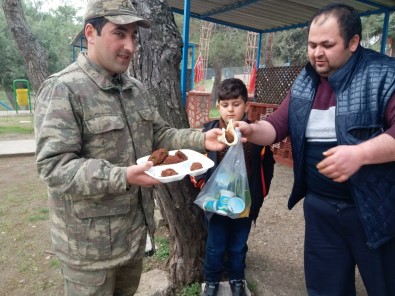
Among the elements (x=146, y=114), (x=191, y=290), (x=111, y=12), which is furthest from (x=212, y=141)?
(x=191, y=290)

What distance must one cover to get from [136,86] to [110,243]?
94 centimetres

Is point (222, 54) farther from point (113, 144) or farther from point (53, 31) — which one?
point (113, 144)

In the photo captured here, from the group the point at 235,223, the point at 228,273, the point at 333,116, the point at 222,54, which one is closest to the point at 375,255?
A: the point at 333,116

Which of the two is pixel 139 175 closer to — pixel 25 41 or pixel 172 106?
pixel 172 106

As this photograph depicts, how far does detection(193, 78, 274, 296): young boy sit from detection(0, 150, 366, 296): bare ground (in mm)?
447

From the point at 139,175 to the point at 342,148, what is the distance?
0.99m

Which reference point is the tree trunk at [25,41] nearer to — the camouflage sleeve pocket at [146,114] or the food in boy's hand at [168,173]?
the camouflage sleeve pocket at [146,114]

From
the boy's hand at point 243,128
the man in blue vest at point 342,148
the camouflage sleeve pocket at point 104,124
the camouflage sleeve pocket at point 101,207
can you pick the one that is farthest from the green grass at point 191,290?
the camouflage sleeve pocket at point 104,124

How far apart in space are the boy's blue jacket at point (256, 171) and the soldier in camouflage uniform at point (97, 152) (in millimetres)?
723

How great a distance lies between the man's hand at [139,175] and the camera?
155 cm

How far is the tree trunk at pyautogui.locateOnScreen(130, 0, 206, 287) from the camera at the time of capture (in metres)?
2.59

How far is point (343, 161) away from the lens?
159cm

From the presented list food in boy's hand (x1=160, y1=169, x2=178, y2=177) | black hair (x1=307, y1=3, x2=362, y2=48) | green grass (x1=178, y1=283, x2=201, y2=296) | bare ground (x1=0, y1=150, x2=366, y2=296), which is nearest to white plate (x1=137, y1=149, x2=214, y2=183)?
food in boy's hand (x1=160, y1=169, x2=178, y2=177)

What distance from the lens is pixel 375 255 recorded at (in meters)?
1.96
